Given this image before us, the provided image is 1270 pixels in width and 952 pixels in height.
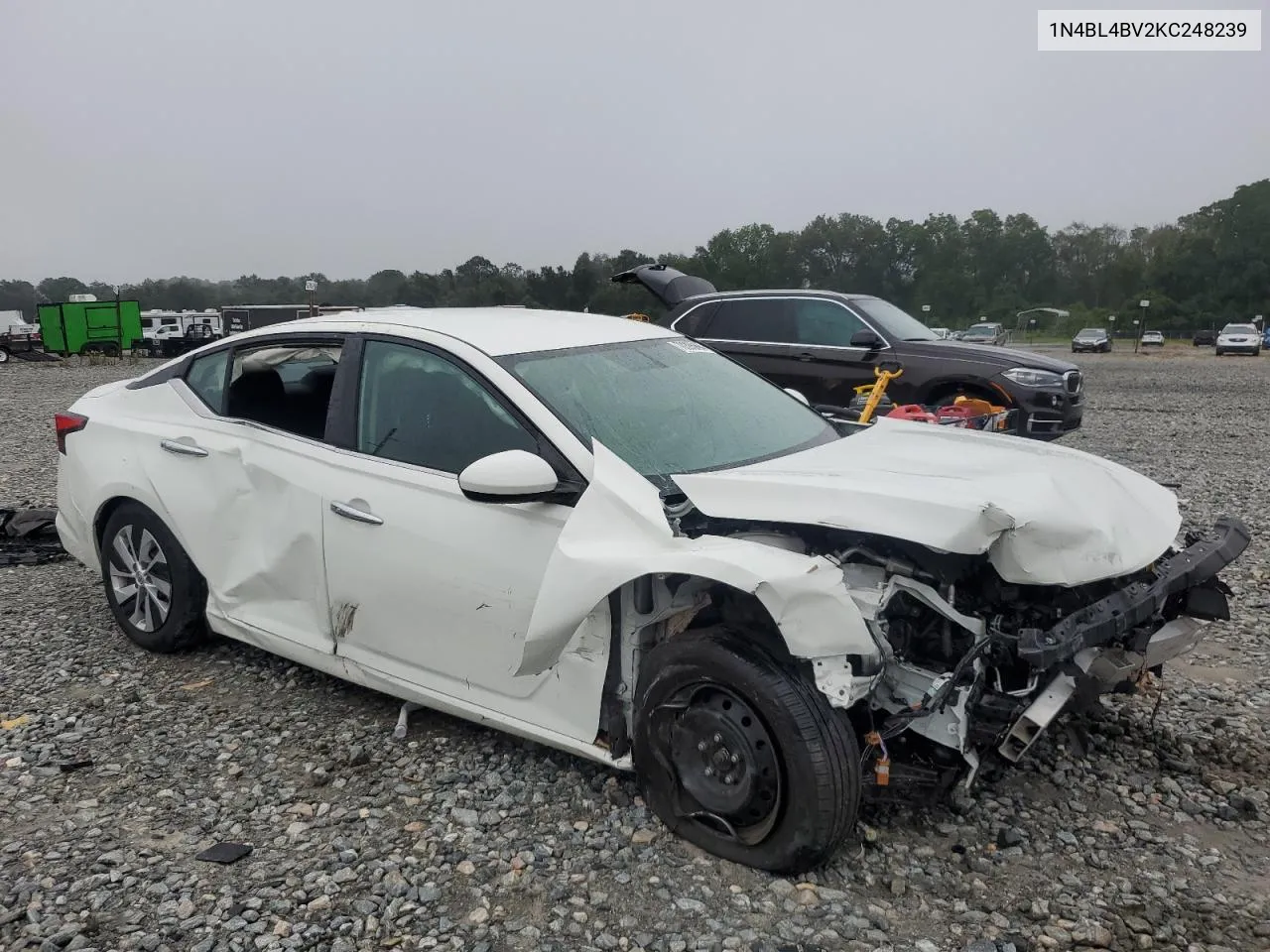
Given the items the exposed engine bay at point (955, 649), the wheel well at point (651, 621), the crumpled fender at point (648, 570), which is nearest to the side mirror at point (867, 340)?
the exposed engine bay at point (955, 649)

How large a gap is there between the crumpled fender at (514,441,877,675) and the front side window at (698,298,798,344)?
6.99 meters

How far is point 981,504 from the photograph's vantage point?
8.73ft

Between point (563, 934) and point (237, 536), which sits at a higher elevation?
point (237, 536)

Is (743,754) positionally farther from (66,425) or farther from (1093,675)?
(66,425)

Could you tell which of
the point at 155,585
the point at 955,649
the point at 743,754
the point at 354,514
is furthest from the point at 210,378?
the point at 955,649

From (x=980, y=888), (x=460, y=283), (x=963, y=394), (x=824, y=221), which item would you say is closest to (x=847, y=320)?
(x=963, y=394)

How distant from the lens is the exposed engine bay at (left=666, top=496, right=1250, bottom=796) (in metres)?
2.68

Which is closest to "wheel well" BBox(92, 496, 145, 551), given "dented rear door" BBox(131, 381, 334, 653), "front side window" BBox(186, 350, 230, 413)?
"dented rear door" BBox(131, 381, 334, 653)

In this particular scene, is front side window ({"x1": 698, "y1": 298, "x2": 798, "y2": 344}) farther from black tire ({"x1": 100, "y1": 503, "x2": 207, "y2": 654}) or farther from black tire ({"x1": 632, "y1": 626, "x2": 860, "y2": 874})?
black tire ({"x1": 632, "y1": 626, "x2": 860, "y2": 874})

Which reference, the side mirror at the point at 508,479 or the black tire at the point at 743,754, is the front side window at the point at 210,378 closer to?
the side mirror at the point at 508,479

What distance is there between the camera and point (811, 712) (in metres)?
2.65

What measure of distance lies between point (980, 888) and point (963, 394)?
669cm

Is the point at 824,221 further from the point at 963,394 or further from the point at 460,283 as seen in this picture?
the point at 963,394

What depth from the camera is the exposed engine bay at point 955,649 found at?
268 centimetres
